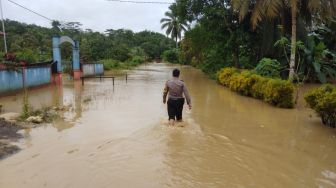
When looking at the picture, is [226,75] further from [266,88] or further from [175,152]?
[175,152]

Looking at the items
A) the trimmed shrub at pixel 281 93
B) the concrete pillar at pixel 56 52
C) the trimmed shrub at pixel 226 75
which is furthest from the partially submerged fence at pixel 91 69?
the trimmed shrub at pixel 281 93

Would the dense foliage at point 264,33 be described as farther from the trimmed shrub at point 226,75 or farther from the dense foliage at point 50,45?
the dense foliage at point 50,45

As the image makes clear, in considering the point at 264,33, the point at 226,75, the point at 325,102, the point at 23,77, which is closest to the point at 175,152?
the point at 325,102

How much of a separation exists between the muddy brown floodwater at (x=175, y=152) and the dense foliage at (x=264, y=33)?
8743 millimetres

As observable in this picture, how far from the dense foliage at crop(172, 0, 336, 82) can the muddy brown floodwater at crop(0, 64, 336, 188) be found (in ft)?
28.7

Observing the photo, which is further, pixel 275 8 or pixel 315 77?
pixel 315 77

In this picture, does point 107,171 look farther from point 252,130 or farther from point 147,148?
point 252,130

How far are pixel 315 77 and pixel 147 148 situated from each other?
1937cm

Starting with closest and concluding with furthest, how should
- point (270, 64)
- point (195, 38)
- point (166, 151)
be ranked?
point (166, 151) → point (270, 64) → point (195, 38)

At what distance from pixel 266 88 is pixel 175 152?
8063 millimetres

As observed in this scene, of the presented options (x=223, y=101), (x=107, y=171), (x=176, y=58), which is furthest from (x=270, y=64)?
(x=176, y=58)

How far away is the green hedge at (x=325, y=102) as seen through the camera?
941cm

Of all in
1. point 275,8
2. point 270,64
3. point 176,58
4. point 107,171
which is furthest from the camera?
point 176,58

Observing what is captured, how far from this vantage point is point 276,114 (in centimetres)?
1254
